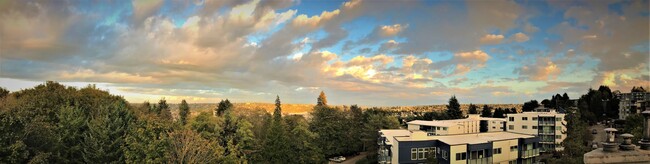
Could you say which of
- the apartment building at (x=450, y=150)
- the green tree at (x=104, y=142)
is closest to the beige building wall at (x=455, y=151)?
the apartment building at (x=450, y=150)

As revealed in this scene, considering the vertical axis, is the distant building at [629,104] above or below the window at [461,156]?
above

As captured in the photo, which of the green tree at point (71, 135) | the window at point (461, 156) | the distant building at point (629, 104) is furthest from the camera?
the distant building at point (629, 104)

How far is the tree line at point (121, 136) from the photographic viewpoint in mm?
17875

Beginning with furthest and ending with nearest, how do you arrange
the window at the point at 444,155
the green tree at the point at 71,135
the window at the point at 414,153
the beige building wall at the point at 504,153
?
1. the beige building wall at the point at 504,153
2. the window at the point at 414,153
3. the window at the point at 444,155
4. the green tree at the point at 71,135

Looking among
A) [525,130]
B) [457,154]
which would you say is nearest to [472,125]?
[525,130]

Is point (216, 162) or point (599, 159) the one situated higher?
point (599, 159)

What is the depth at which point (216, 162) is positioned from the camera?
758 inches

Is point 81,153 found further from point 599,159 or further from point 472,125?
point 472,125

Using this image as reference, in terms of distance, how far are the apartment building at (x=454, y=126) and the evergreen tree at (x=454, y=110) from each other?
807cm

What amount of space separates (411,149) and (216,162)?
15.3m

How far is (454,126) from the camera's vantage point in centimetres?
3922

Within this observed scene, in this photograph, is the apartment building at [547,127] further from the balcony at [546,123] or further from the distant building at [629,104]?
the distant building at [629,104]

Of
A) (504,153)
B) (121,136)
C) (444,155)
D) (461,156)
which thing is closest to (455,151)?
(461,156)

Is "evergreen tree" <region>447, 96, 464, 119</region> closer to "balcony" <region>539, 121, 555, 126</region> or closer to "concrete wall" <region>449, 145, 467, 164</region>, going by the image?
"balcony" <region>539, 121, 555, 126</region>
